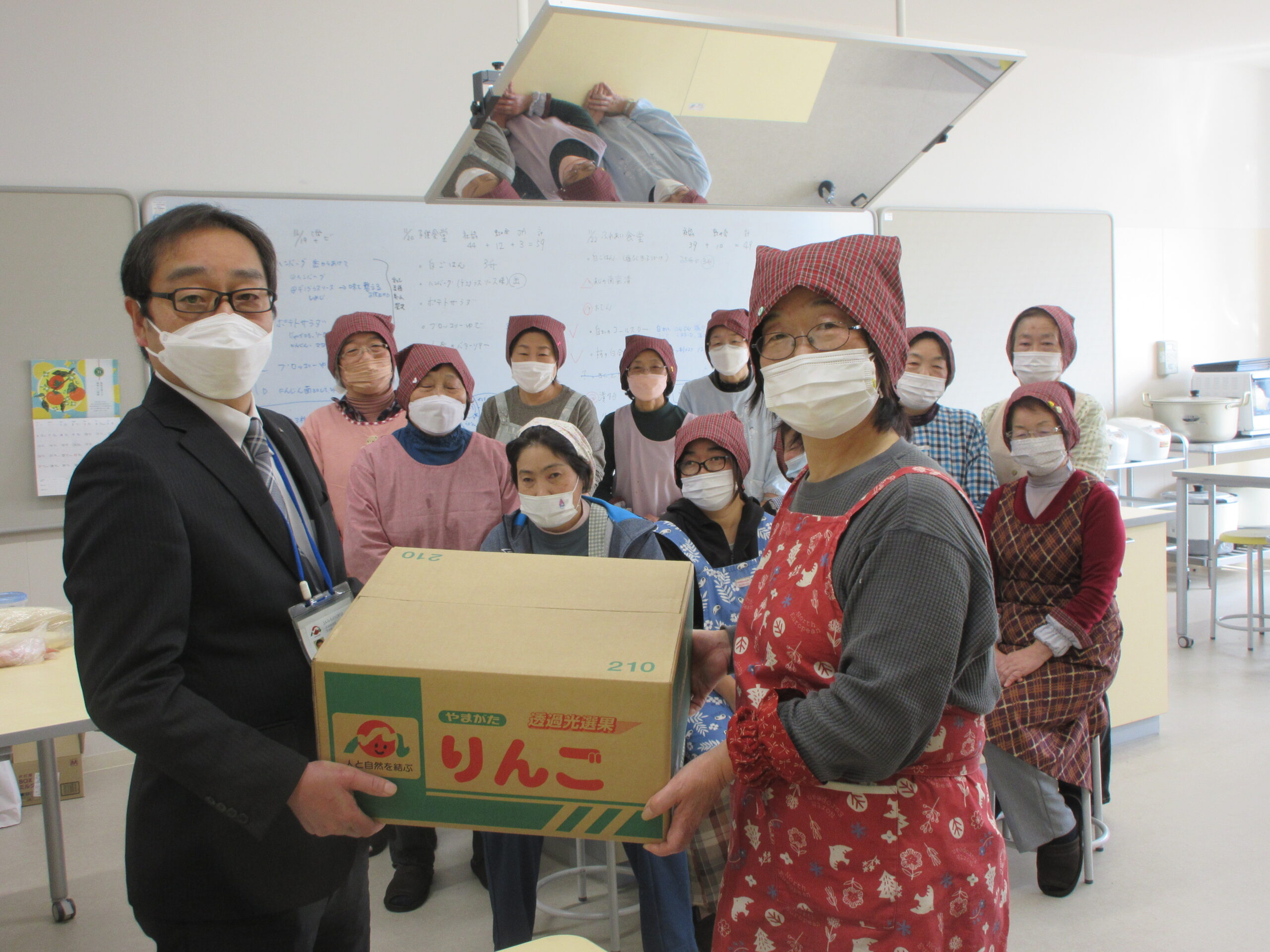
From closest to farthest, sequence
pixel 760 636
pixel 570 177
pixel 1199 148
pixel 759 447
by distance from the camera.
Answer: pixel 760 636
pixel 570 177
pixel 759 447
pixel 1199 148

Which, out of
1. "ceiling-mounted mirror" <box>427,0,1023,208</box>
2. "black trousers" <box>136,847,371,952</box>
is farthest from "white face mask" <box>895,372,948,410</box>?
"black trousers" <box>136,847,371,952</box>

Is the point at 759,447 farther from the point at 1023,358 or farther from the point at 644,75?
the point at 644,75

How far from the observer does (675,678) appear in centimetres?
96

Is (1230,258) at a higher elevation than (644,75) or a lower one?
higher

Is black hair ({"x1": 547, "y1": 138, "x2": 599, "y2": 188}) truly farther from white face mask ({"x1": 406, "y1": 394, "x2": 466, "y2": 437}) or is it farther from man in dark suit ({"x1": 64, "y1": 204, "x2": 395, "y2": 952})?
white face mask ({"x1": 406, "y1": 394, "x2": 466, "y2": 437})

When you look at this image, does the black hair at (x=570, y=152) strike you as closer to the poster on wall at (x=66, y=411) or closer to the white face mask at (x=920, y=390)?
the white face mask at (x=920, y=390)

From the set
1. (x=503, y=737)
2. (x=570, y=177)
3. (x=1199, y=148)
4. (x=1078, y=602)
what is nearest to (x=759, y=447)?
(x=1078, y=602)

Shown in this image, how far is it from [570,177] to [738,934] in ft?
4.28

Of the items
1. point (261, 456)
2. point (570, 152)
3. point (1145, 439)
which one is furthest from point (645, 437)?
point (1145, 439)

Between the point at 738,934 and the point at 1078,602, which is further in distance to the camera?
the point at 1078,602

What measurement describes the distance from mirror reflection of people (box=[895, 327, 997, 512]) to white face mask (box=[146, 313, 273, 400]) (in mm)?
2186

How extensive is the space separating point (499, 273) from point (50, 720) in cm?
265

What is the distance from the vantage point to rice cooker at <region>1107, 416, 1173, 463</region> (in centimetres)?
532

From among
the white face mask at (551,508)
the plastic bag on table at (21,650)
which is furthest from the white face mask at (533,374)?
the plastic bag on table at (21,650)
